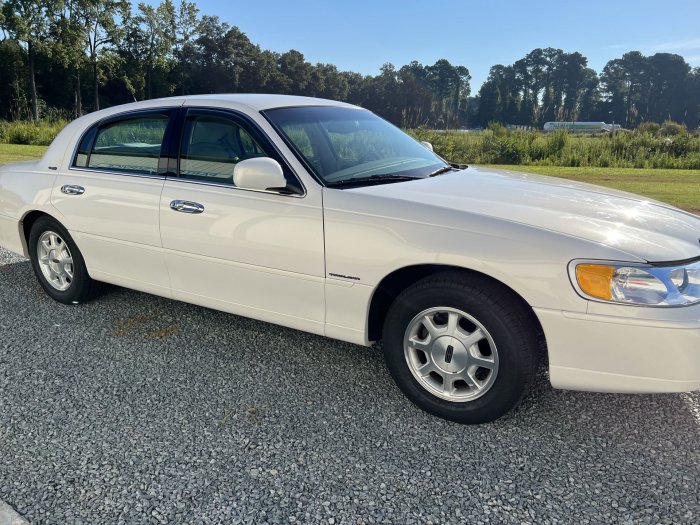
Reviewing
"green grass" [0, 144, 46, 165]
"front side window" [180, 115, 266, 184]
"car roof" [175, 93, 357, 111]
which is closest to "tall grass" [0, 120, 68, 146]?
"green grass" [0, 144, 46, 165]

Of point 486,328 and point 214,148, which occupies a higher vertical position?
point 214,148

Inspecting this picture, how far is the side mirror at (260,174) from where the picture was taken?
10.4 feet

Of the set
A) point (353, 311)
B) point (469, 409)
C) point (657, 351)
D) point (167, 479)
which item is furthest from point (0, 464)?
point (657, 351)

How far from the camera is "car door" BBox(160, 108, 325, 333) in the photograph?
324cm

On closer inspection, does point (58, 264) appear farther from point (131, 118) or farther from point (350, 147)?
point (350, 147)

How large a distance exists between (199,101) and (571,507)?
3256 mm

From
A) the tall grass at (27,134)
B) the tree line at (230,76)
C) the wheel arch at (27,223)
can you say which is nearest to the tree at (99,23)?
the tree line at (230,76)

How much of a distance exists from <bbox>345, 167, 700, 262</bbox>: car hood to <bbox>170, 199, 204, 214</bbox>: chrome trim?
1063 mm

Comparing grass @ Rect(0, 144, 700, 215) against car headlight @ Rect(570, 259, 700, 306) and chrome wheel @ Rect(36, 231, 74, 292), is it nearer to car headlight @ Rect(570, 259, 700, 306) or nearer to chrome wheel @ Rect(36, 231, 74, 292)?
car headlight @ Rect(570, 259, 700, 306)

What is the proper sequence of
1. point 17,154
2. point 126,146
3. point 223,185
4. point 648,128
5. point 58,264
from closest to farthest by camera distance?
point 223,185
point 126,146
point 58,264
point 17,154
point 648,128

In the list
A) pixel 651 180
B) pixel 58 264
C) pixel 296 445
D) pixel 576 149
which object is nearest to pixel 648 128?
pixel 576 149

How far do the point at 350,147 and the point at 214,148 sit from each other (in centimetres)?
89

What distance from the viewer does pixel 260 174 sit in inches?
125

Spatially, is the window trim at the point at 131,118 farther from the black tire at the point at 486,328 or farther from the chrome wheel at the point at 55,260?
the black tire at the point at 486,328
